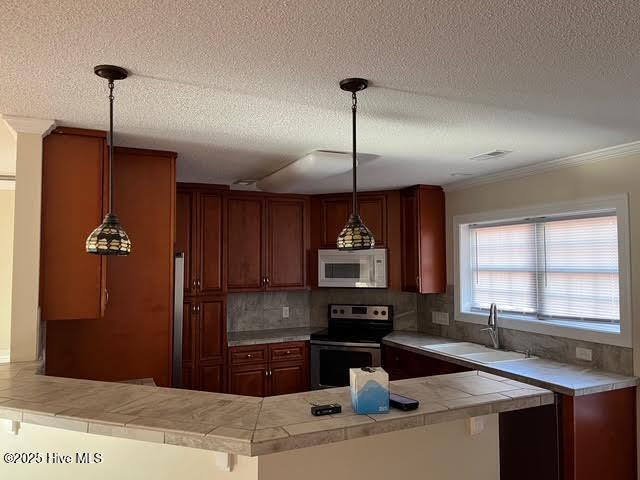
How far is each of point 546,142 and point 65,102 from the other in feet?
8.51

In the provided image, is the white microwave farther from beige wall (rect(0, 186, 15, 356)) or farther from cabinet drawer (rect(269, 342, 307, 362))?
beige wall (rect(0, 186, 15, 356))

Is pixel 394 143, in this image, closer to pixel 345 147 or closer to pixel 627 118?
pixel 345 147

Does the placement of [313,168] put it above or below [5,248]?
above

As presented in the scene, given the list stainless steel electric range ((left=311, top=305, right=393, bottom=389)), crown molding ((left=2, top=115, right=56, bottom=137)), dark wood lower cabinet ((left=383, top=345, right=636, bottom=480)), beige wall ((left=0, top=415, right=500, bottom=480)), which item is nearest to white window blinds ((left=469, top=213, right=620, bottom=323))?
dark wood lower cabinet ((left=383, top=345, right=636, bottom=480))

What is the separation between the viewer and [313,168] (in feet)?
10.6

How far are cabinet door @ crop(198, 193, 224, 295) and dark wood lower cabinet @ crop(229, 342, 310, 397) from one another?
615 millimetres

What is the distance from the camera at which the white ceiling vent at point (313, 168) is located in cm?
309

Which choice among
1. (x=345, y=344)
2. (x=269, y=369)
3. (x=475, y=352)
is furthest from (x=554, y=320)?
(x=269, y=369)

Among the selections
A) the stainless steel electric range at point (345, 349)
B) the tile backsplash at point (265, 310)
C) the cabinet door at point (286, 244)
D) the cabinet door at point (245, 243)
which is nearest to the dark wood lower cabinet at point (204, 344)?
the cabinet door at point (245, 243)

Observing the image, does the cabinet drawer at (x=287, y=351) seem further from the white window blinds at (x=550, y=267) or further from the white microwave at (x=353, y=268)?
the white window blinds at (x=550, y=267)

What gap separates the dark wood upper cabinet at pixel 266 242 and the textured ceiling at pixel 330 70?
1.75m

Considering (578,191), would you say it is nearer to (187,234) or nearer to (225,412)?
(225,412)

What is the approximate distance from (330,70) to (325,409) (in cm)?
125

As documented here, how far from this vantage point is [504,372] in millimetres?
2988
